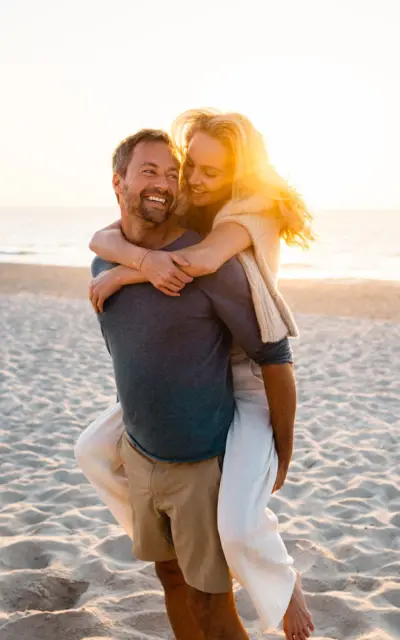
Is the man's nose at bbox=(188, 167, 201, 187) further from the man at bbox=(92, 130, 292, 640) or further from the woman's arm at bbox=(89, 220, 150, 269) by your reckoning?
the woman's arm at bbox=(89, 220, 150, 269)

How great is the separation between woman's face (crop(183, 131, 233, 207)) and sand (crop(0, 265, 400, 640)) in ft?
6.49

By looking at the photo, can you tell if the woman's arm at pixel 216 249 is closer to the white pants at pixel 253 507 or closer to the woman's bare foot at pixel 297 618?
the white pants at pixel 253 507

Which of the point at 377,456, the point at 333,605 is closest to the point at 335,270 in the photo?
the point at 377,456

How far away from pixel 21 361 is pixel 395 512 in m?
5.45

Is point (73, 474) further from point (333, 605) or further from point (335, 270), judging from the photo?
point (335, 270)

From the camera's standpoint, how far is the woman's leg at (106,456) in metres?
2.56

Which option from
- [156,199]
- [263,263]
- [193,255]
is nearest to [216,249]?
[193,255]

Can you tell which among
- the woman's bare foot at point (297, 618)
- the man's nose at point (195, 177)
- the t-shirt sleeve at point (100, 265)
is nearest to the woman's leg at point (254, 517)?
the woman's bare foot at point (297, 618)

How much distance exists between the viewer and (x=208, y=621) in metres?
2.27

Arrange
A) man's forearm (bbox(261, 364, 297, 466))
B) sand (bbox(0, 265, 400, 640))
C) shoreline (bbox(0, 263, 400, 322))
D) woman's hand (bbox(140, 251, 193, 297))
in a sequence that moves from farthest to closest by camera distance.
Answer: shoreline (bbox(0, 263, 400, 322)), sand (bbox(0, 265, 400, 640)), man's forearm (bbox(261, 364, 297, 466)), woman's hand (bbox(140, 251, 193, 297))

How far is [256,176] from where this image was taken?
231 cm

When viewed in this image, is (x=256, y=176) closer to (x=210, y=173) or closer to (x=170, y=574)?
(x=210, y=173)

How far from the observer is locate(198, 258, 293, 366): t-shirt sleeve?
204 cm

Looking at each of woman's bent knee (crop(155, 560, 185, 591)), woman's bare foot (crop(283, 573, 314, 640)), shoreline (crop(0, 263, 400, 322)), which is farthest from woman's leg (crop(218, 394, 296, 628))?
shoreline (crop(0, 263, 400, 322))
